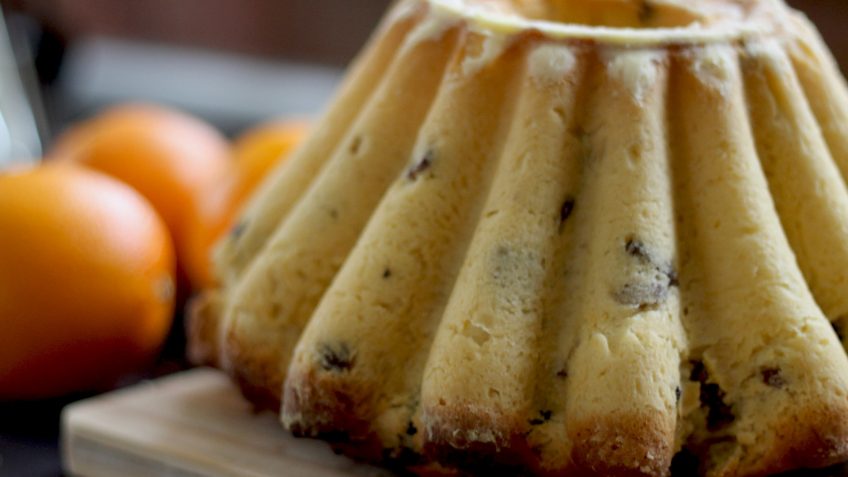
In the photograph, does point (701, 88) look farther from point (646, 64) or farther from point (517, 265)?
point (517, 265)

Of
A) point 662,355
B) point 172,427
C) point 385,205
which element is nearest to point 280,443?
point 172,427

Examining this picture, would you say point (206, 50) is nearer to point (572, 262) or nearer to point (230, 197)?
point (230, 197)

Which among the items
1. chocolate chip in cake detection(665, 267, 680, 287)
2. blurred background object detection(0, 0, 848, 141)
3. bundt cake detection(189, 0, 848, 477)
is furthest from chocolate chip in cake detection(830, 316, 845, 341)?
blurred background object detection(0, 0, 848, 141)

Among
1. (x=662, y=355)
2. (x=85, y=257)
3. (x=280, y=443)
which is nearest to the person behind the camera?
(x=662, y=355)

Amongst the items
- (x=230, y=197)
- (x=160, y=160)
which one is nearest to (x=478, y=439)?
(x=230, y=197)

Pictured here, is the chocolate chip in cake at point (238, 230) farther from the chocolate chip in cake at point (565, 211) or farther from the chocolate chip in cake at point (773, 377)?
the chocolate chip in cake at point (773, 377)

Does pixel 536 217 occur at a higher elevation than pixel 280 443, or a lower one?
higher

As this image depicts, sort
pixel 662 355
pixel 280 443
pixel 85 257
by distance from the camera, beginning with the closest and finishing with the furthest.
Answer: pixel 662 355, pixel 280 443, pixel 85 257
